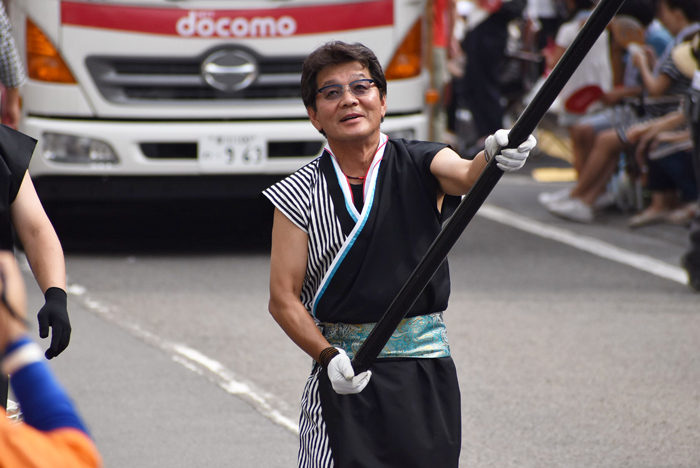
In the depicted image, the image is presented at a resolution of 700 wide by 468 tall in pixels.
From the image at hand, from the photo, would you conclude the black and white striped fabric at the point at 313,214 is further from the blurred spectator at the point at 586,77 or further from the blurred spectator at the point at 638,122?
the blurred spectator at the point at 586,77

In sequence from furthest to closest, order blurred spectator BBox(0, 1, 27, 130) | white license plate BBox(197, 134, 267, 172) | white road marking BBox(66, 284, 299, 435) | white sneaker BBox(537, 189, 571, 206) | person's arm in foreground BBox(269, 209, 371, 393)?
1. white sneaker BBox(537, 189, 571, 206)
2. white license plate BBox(197, 134, 267, 172)
3. white road marking BBox(66, 284, 299, 435)
4. blurred spectator BBox(0, 1, 27, 130)
5. person's arm in foreground BBox(269, 209, 371, 393)

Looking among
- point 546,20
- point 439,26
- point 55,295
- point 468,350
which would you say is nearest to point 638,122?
point 439,26

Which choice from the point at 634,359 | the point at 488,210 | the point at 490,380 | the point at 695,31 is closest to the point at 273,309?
the point at 490,380

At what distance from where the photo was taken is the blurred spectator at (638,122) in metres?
8.95

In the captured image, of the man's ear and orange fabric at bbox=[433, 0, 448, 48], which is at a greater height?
the man's ear

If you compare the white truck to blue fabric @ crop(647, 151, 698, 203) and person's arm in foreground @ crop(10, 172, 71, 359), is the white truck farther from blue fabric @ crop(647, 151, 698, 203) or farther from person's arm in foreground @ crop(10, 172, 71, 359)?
person's arm in foreground @ crop(10, 172, 71, 359)

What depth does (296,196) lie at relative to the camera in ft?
9.76

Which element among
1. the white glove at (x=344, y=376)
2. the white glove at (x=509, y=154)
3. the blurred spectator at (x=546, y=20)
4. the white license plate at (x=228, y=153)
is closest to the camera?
the white glove at (x=509, y=154)

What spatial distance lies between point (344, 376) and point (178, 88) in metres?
5.33

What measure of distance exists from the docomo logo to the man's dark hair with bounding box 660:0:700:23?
3.15 meters


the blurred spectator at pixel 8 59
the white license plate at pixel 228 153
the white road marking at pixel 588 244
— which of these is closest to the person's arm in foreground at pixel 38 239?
the blurred spectator at pixel 8 59

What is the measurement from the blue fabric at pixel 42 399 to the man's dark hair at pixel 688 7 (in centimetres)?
798

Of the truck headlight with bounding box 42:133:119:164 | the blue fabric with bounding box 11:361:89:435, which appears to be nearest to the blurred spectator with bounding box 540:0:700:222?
the truck headlight with bounding box 42:133:119:164

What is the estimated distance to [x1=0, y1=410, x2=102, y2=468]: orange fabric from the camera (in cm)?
168
